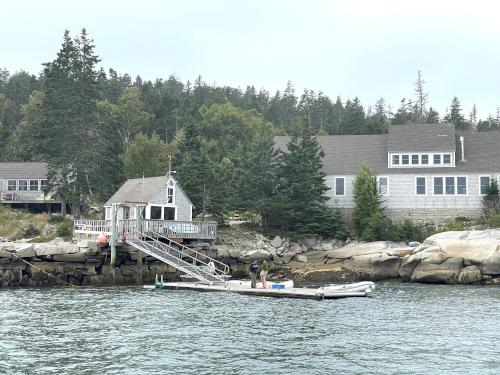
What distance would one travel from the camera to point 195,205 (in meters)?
54.6

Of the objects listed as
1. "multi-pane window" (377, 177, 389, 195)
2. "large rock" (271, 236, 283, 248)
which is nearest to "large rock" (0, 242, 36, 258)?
"large rock" (271, 236, 283, 248)

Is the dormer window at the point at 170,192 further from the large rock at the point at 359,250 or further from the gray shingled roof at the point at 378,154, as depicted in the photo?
the gray shingled roof at the point at 378,154

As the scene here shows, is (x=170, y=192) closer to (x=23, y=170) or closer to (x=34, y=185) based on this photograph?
(x=34, y=185)

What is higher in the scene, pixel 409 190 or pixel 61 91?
pixel 61 91

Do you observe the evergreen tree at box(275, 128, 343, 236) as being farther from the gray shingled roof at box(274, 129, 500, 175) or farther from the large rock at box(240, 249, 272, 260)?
the gray shingled roof at box(274, 129, 500, 175)

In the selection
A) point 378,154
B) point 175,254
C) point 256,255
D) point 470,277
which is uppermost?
point 378,154

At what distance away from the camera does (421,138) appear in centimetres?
6019

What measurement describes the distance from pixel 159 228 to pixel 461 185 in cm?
2640

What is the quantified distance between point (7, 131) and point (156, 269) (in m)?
61.5

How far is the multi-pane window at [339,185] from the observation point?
59.9m

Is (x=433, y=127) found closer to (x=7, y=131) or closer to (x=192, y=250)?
(x=192, y=250)

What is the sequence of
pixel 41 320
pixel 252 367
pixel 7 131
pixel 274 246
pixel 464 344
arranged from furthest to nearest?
1. pixel 7 131
2. pixel 274 246
3. pixel 41 320
4. pixel 464 344
5. pixel 252 367

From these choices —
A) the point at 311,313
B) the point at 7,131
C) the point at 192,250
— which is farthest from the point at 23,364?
the point at 7,131

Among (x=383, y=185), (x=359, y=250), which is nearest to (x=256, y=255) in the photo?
(x=359, y=250)
